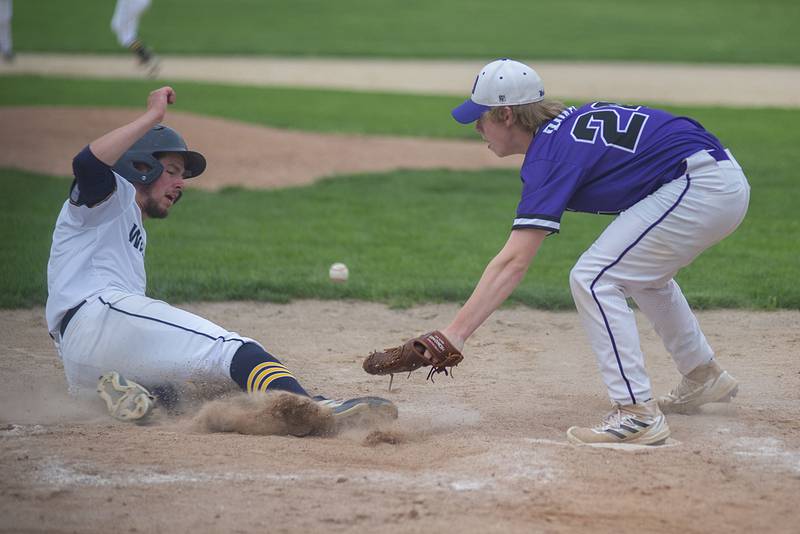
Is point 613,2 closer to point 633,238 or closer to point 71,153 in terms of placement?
point 71,153

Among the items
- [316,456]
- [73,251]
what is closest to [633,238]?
[316,456]

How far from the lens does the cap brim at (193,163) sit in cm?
563

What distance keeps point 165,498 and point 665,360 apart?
3499 millimetres

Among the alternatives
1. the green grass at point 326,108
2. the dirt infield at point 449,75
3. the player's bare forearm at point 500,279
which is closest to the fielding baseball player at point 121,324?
the player's bare forearm at point 500,279

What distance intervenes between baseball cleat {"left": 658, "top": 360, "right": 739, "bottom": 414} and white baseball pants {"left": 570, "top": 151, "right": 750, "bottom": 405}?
743 mm

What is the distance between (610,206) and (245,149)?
356 inches

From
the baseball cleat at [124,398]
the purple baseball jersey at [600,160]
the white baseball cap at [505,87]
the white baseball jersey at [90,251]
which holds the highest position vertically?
the white baseball cap at [505,87]

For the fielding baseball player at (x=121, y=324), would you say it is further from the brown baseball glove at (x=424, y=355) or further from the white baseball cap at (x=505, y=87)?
the white baseball cap at (x=505, y=87)

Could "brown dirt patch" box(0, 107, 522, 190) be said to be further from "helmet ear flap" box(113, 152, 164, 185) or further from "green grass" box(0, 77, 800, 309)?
"helmet ear flap" box(113, 152, 164, 185)

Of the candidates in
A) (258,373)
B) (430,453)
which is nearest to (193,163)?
(258,373)

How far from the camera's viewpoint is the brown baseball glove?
181 inches

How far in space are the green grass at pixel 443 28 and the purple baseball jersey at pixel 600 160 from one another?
18611 millimetres

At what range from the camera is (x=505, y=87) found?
470 centimetres

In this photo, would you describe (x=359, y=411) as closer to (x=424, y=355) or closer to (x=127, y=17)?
(x=424, y=355)
